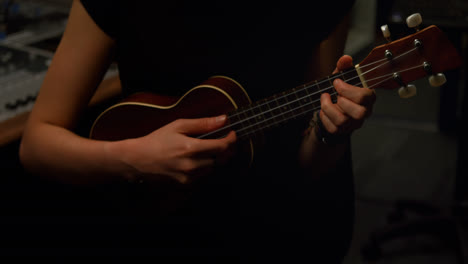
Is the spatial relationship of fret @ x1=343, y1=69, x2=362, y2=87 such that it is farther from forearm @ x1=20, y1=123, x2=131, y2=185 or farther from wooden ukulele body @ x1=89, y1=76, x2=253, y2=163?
forearm @ x1=20, y1=123, x2=131, y2=185

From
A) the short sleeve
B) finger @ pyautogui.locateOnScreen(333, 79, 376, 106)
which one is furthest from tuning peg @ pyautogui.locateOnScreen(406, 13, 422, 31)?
the short sleeve

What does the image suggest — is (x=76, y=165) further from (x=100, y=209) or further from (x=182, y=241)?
(x=100, y=209)

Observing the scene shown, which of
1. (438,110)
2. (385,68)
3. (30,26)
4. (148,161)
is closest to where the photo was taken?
(385,68)

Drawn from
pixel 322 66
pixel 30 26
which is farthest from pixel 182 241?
pixel 30 26

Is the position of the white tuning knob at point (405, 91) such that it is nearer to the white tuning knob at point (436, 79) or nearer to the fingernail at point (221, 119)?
the white tuning knob at point (436, 79)

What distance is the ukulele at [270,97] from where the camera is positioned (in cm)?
59

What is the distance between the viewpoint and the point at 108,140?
806mm

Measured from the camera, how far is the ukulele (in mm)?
587

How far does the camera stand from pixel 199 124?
69cm

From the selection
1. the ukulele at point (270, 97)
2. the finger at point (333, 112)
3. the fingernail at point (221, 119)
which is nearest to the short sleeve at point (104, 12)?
the ukulele at point (270, 97)

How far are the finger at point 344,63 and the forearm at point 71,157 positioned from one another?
0.38 m

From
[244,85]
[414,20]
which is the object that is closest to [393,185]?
[244,85]

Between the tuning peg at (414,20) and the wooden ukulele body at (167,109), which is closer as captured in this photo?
the tuning peg at (414,20)

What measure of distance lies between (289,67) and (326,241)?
311mm
